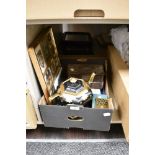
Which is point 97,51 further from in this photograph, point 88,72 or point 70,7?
point 70,7

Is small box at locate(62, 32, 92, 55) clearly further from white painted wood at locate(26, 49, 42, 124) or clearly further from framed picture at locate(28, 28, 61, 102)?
white painted wood at locate(26, 49, 42, 124)

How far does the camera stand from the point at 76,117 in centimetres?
84

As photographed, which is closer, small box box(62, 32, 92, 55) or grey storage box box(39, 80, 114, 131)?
grey storage box box(39, 80, 114, 131)

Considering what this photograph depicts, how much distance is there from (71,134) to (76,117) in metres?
0.08

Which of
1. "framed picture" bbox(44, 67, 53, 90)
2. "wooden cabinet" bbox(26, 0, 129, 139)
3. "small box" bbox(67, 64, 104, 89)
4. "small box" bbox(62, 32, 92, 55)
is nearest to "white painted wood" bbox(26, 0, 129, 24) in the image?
"wooden cabinet" bbox(26, 0, 129, 139)

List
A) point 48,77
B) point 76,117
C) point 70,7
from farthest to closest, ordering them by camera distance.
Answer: point 48,77 < point 76,117 < point 70,7

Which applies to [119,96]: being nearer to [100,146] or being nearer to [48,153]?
[100,146]

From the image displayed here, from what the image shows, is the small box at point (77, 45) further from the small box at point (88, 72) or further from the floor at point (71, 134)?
the floor at point (71, 134)

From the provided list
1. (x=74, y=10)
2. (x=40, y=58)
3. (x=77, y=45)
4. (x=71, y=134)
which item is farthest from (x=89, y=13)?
(x=77, y=45)

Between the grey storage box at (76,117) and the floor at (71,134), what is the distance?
0.05m

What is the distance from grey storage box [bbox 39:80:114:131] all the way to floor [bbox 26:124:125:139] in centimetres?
5

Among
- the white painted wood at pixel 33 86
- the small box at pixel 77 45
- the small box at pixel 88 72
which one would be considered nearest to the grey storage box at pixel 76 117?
the white painted wood at pixel 33 86

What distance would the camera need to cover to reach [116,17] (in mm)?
732

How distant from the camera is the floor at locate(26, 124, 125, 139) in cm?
87
